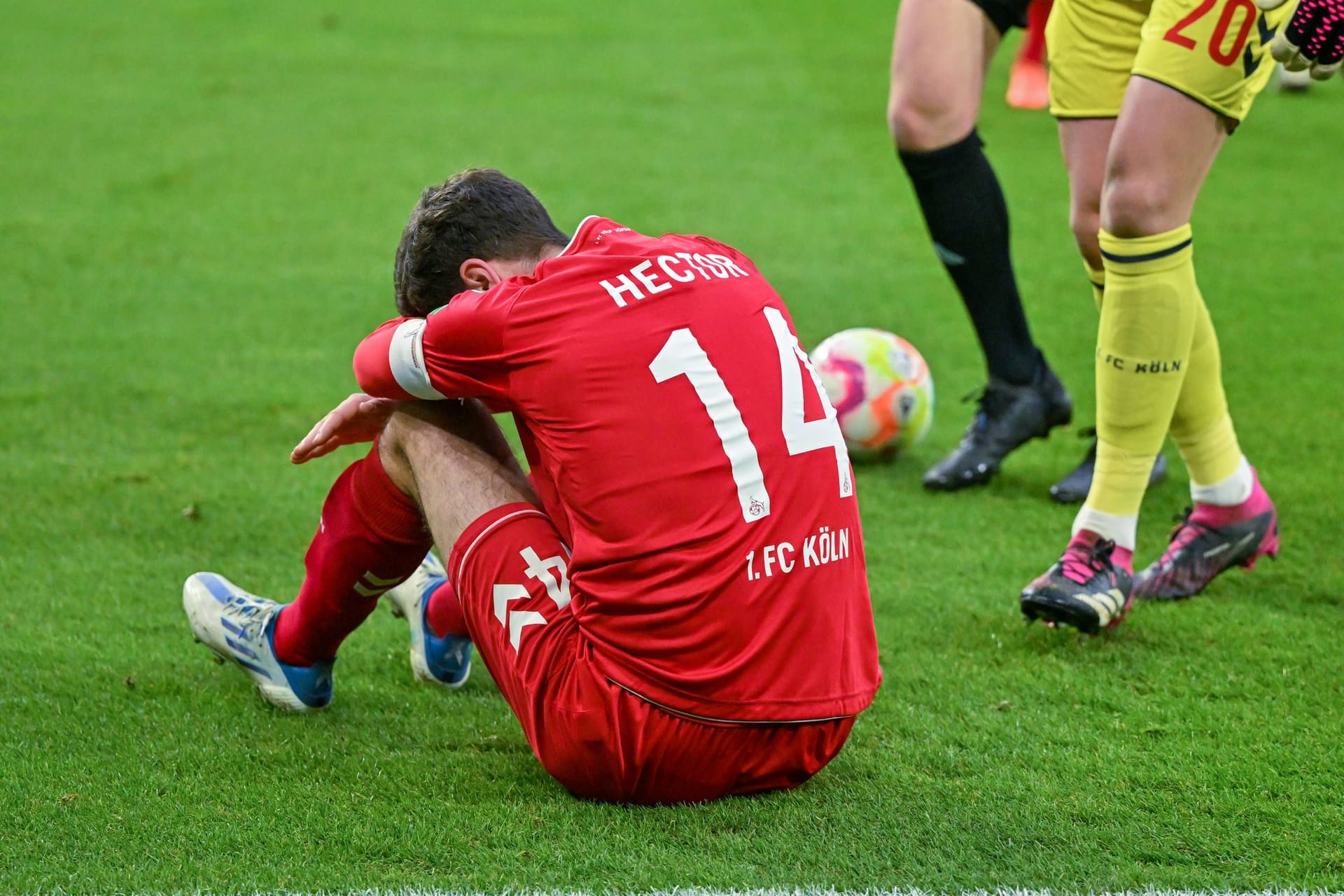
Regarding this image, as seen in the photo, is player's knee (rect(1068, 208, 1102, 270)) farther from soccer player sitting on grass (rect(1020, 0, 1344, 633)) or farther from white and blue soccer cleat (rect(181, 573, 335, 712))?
white and blue soccer cleat (rect(181, 573, 335, 712))

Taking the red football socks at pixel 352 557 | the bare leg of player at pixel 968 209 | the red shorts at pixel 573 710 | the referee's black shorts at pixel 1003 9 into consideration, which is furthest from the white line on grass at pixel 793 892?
the referee's black shorts at pixel 1003 9

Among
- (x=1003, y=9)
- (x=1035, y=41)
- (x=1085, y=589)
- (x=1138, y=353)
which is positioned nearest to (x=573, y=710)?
(x=1085, y=589)

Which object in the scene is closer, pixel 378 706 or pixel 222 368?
pixel 378 706

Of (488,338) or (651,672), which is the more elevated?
(488,338)

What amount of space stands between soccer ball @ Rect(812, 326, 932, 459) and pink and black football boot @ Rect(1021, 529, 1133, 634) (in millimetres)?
1058

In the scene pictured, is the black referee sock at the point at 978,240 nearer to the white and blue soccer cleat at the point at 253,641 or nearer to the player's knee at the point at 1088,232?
the player's knee at the point at 1088,232

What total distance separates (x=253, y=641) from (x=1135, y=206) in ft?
5.39

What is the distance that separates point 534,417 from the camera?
2.00m

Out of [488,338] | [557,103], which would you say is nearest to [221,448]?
[488,338]

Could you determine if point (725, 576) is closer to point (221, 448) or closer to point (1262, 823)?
point (1262, 823)

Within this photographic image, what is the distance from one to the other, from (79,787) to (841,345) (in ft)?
7.51

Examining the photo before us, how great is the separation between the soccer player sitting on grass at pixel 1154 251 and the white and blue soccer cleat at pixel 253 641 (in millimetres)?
1228

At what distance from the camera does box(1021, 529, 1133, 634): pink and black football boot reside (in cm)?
266

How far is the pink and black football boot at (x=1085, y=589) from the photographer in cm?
266
